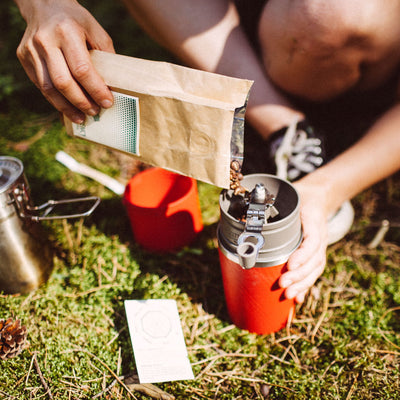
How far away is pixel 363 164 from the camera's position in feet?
4.13

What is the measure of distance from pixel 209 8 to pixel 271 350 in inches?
50.6

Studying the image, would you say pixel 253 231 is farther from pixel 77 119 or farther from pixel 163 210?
pixel 77 119

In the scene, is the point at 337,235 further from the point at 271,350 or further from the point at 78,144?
the point at 78,144

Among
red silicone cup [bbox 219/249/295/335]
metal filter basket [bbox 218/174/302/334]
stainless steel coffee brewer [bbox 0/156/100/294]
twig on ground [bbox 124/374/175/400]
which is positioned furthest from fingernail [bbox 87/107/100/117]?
twig on ground [bbox 124/374/175/400]

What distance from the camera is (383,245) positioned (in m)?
1.45

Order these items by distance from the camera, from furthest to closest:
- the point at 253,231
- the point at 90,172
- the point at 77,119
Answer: the point at 90,172 → the point at 77,119 → the point at 253,231

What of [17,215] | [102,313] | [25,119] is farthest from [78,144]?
[102,313]

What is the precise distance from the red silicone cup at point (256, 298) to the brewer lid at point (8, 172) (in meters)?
0.67

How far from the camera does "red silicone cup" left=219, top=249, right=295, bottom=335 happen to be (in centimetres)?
102

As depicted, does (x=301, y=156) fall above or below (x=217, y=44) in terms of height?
below

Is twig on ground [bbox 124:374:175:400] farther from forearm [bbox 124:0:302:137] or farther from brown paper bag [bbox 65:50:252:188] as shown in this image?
forearm [bbox 124:0:302:137]

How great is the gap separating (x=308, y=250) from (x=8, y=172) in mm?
958

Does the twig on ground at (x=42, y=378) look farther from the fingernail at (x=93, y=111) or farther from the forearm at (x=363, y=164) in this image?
the forearm at (x=363, y=164)

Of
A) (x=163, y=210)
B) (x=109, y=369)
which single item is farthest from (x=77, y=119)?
(x=109, y=369)
